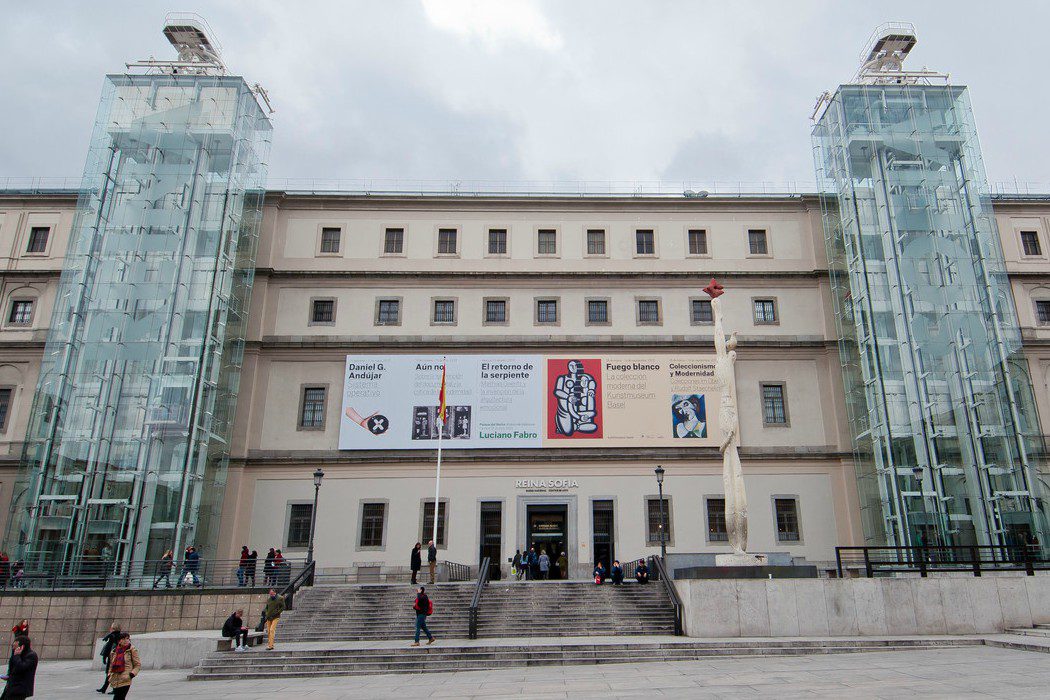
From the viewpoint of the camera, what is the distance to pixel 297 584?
76.8 ft

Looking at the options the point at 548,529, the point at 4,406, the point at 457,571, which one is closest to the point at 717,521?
the point at 548,529

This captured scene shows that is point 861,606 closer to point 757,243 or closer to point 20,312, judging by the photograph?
point 757,243

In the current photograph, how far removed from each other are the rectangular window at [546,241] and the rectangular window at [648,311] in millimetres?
4820

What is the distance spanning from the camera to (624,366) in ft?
Answer: 107

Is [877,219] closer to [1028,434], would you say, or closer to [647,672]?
[1028,434]

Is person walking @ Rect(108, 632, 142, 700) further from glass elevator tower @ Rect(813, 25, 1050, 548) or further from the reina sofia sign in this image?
glass elevator tower @ Rect(813, 25, 1050, 548)

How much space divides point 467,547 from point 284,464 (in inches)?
341

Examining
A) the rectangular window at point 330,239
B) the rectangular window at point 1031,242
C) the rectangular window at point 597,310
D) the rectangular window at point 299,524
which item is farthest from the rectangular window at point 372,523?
the rectangular window at point 1031,242

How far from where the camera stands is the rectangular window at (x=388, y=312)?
1324 inches

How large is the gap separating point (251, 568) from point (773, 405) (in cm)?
2289

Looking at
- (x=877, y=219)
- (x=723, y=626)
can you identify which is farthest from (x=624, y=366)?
(x=723, y=626)

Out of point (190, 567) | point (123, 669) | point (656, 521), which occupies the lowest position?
point (123, 669)

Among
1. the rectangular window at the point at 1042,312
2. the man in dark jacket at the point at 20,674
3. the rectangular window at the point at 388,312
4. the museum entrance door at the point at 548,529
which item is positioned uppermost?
the rectangular window at the point at 1042,312

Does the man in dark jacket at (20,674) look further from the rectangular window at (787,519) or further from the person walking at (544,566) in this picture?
the rectangular window at (787,519)
